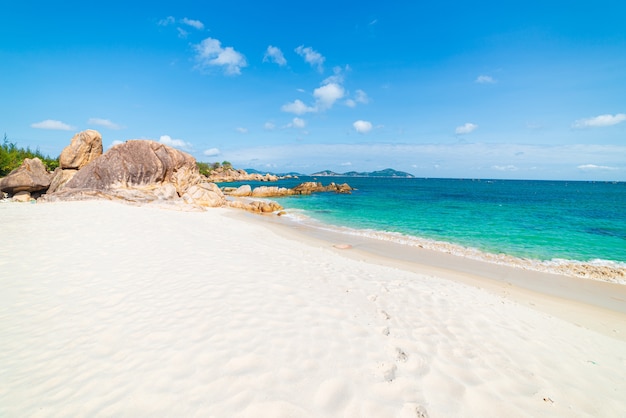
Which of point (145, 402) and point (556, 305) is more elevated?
point (145, 402)

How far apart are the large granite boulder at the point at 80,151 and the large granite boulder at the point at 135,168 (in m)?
2.45

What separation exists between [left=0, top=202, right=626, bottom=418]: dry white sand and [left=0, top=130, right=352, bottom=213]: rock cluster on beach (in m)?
17.7

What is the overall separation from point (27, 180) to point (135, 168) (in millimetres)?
7772

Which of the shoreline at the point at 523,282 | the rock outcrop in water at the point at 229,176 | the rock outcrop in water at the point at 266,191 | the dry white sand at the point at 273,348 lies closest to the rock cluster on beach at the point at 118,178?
the rock outcrop in water at the point at 266,191

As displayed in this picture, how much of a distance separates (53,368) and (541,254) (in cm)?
1883

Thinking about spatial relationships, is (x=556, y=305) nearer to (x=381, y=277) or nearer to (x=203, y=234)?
(x=381, y=277)

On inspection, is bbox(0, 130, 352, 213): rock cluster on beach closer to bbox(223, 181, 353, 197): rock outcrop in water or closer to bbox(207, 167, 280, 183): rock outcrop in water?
bbox(223, 181, 353, 197): rock outcrop in water

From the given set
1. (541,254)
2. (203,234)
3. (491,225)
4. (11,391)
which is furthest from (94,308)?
(491,225)

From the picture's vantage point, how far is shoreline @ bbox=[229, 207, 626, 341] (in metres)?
7.39

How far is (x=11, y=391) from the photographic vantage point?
3.06 metres

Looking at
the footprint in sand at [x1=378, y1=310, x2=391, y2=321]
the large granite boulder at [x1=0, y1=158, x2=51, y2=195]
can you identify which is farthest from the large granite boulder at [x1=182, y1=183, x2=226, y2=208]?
the footprint in sand at [x1=378, y1=310, x2=391, y2=321]

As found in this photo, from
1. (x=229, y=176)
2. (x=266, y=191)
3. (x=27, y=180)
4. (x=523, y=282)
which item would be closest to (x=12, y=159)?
(x=27, y=180)

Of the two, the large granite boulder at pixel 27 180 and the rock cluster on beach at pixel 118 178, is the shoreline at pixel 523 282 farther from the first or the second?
the large granite boulder at pixel 27 180

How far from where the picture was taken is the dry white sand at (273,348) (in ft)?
9.76
